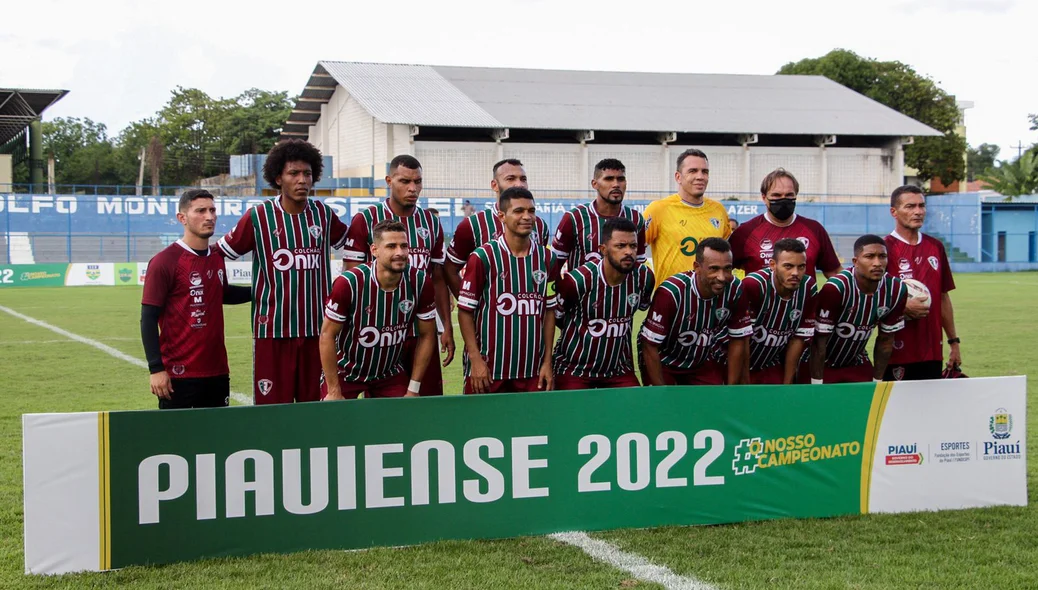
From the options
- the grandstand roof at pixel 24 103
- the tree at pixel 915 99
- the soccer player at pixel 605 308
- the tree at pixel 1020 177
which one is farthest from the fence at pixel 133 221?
the soccer player at pixel 605 308

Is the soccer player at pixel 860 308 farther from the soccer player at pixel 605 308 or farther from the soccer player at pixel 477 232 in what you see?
the soccer player at pixel 477 232

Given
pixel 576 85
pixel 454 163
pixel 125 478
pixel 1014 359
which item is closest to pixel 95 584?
pixel 125 478

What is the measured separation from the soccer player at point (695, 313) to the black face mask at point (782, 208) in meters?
0.60

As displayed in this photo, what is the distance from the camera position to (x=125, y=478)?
4711 millimetres

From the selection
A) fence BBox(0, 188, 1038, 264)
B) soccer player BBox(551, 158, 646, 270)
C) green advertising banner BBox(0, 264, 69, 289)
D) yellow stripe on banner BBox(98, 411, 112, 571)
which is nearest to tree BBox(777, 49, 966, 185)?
fence BBox(0, 188, 1038, 264)

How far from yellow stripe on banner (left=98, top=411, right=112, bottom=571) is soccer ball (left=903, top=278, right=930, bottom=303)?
4576 millimetres

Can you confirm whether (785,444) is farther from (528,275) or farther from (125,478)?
(125,478)

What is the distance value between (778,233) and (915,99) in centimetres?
5786

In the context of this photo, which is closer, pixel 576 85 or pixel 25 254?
pixel 25 254

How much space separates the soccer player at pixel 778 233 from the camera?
21.0 ft

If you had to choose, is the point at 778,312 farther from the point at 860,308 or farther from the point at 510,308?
the point at 510,308

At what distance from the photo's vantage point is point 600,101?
47125 millimetres

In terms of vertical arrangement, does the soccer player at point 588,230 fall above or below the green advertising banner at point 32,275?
above

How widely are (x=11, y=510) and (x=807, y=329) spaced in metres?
4.65
